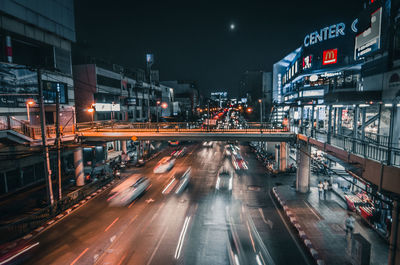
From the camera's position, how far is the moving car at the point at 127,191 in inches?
782

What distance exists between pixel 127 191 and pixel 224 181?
11124 mm

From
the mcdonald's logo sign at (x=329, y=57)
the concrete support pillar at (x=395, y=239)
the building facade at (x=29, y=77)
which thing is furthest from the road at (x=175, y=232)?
the mcdonald's logo sign at (x=329, y=57)

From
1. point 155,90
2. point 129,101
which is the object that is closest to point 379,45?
point 129,101

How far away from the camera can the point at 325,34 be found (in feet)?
116

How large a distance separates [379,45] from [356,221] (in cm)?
1244

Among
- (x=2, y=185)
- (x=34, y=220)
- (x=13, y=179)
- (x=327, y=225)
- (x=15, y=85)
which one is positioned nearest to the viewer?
(x=327, y=225)

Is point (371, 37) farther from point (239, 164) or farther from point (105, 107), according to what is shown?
point (105, 107)

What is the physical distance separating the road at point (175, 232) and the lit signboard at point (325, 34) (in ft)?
94.0

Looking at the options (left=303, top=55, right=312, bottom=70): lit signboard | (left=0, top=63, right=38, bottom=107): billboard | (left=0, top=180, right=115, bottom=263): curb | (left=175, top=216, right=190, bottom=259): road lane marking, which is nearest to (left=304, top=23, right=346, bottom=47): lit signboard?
(left=303, top=55, right=312, bottom=70): lit signboard

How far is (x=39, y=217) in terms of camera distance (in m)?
15.8

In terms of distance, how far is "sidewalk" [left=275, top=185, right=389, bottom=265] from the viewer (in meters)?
11.9

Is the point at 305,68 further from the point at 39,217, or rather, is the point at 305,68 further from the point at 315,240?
the point at 39,217

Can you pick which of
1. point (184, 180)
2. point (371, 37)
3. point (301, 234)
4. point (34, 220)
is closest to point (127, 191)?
point (184, 180)

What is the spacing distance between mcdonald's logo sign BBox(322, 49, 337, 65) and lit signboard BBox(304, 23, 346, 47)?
2.56 meters
